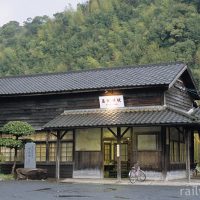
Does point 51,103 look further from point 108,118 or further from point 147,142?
point 147,142

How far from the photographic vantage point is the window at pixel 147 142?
70.1 ft

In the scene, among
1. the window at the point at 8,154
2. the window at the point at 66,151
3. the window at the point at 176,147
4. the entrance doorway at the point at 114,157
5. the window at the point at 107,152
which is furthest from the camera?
the window at the point at 107,152

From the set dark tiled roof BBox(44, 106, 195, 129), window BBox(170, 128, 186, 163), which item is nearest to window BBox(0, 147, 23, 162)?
dark tiled roof BBox(44, 106, 195, 129)

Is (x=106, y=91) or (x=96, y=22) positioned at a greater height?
(x=96, y=22)

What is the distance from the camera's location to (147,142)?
848 inches

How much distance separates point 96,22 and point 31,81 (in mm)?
50279

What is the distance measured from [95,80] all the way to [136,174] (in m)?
6.83

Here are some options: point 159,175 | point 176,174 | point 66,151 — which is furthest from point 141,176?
point 66,151

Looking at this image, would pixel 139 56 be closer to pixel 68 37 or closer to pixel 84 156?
pixel 68 37

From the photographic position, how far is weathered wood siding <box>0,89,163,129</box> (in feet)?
73.7

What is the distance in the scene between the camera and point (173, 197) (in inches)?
535

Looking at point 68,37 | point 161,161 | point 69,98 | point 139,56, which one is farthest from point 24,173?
point 68,37

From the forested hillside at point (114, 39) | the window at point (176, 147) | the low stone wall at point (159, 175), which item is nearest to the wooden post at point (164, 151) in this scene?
the low stone wall at point (159, 175)

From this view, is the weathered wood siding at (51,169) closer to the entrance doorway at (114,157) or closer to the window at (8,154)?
the window at (8,154)
